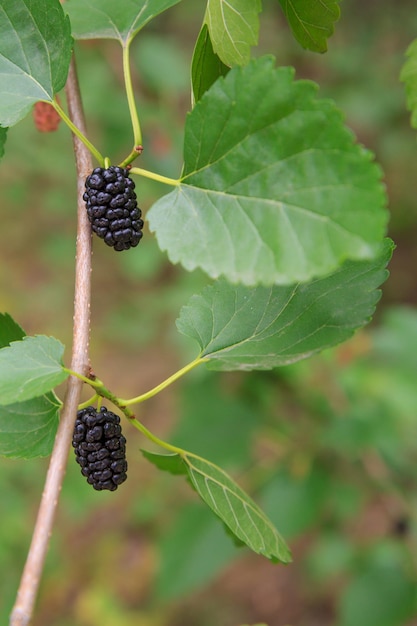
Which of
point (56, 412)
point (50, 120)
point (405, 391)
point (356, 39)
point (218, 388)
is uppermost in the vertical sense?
point (50, 120)

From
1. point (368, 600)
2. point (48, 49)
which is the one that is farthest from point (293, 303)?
point (368, 600)

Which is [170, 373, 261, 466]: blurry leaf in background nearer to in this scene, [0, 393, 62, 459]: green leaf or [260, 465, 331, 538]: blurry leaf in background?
[260, 465, 331, 538]: blurry leaf in background

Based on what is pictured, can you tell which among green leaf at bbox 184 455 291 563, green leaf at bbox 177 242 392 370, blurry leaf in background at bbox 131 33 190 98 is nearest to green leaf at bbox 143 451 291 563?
green leaf at bbox 184 455 291 563

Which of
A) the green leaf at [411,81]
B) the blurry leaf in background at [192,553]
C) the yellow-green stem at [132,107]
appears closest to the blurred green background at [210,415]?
A: the blurry leaf in background at [192,553]

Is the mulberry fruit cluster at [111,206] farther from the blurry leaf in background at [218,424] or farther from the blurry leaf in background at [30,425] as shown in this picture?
the blurry leaf in background at [218,424]

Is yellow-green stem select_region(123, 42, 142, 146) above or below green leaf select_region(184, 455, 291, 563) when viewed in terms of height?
above

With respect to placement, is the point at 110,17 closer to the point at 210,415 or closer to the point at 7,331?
the point at 7,331

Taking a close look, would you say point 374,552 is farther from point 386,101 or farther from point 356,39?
point 356,39

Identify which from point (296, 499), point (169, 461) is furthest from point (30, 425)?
point (296, 499)
